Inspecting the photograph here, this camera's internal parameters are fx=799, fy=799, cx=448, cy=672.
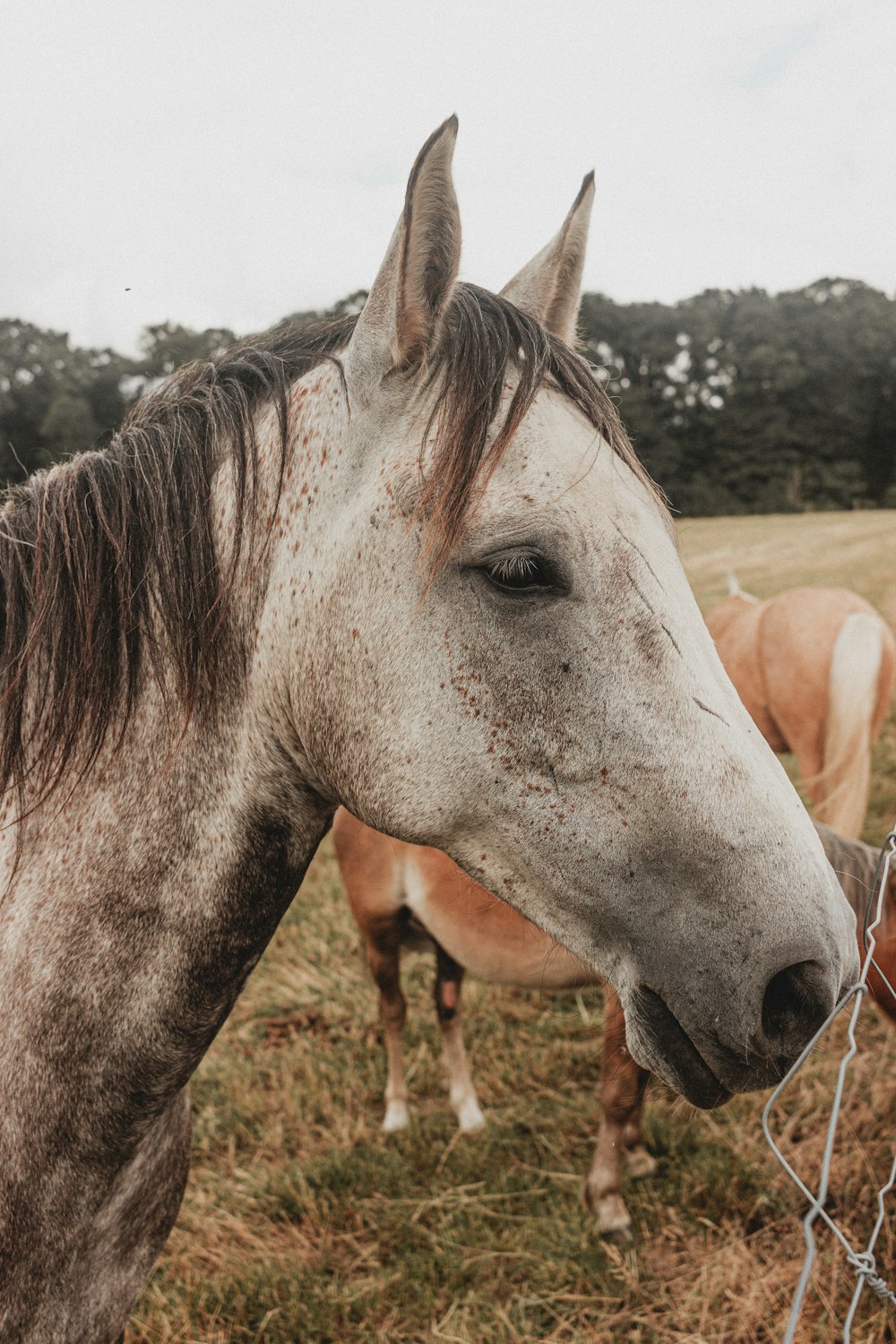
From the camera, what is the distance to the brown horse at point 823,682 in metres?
5.27

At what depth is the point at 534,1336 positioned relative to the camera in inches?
107

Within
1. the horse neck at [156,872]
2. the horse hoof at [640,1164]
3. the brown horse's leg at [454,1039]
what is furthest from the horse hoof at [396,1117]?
the horse neck at [156,872]

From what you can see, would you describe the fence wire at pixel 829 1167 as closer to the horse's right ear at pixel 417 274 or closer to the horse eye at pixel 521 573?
the horse eye at pixel 521 573

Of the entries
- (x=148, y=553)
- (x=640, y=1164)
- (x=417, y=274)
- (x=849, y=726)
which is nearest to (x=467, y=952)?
(x=640, y=1164)

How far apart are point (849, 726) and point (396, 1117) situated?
12.3 feet

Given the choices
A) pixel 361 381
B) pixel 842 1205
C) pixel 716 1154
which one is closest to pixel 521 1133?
pixel 716 1154

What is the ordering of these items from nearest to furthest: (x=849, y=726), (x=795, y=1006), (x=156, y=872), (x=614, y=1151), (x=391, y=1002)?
(x=795, y=1006) → (x=156, y=872) → (x=614, y=1151) → (x=391, y=1002) → (x=849, y=726)

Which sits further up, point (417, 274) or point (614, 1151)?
point (417, 274)

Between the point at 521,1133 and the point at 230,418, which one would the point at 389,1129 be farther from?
the point at 230,418

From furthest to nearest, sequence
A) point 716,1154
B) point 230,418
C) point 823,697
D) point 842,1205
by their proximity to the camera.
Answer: point 823,697 → point 716,1154 → point 842,1205 → point 230,418

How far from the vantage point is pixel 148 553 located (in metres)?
1.50

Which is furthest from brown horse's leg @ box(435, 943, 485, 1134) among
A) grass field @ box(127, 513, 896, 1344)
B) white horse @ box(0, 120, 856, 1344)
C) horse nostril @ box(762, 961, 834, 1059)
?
horse nostril @ box(762, 961, 834, 1059)

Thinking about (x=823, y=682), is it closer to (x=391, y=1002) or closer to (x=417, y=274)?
(x=391, y=1002)

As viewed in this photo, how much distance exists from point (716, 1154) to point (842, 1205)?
0.47 m
